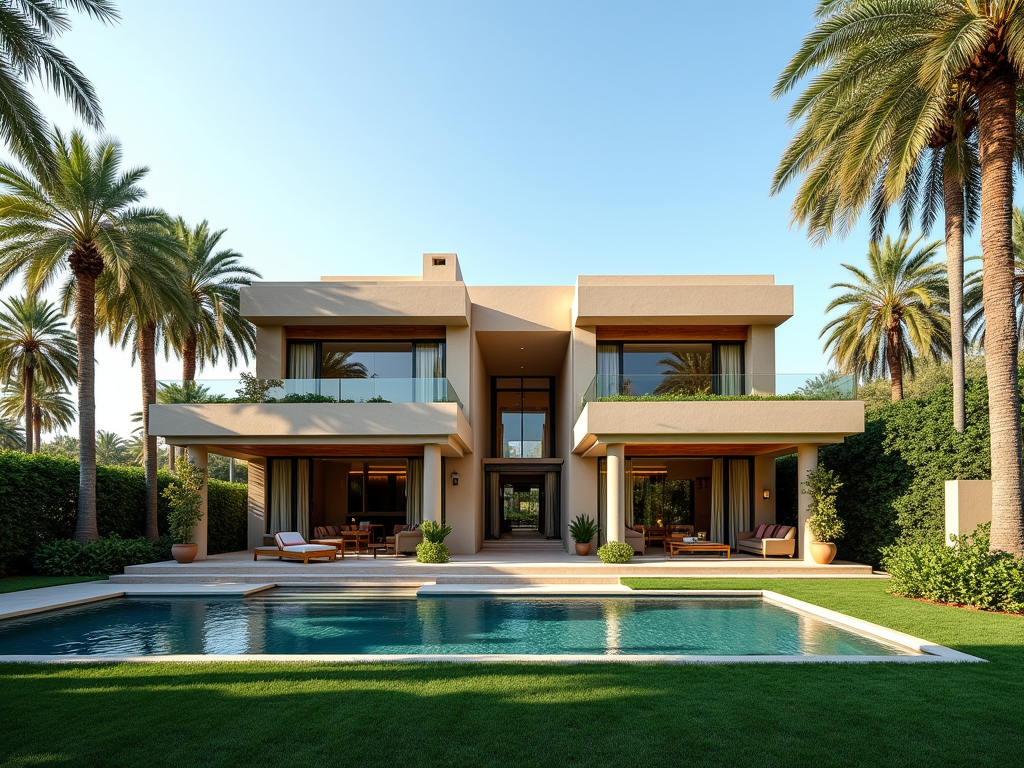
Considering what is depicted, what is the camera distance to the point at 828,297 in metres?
26.0

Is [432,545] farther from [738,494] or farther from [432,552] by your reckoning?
[738,494]

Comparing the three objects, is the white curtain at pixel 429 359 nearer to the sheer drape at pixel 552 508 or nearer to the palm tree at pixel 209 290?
the palm tree at pixel 209 290

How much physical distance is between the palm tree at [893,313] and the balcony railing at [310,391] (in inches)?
594

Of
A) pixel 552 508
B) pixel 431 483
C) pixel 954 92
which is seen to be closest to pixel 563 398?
pixel 552 508

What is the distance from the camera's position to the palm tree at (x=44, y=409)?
32062mm

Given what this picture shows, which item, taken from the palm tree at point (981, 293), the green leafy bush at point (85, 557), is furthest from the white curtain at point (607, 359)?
the green leafy bush at point (85, 557)

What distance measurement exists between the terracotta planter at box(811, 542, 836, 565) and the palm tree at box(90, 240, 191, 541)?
1608 cm

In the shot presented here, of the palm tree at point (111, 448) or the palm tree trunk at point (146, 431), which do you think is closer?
the palm tree trunk at point (146, 431)

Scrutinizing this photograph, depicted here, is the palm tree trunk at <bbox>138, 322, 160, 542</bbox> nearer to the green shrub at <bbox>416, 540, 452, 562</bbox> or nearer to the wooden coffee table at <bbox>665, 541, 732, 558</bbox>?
the green shrub at <bbox>416, 540, 452, 562</bbox>

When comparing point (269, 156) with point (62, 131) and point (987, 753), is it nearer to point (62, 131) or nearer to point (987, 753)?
point (62, 131)

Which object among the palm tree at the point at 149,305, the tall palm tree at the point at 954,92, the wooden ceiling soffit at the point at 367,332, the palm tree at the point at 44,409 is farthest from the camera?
the palm tree at the point at 44,409

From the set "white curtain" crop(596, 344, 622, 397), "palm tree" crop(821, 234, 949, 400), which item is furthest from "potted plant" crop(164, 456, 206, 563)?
"palm tree" crop(821, 234, 949, 400)

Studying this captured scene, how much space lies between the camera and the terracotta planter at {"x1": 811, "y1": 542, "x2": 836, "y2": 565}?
15.7m

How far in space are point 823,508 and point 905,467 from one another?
6.33 ft
